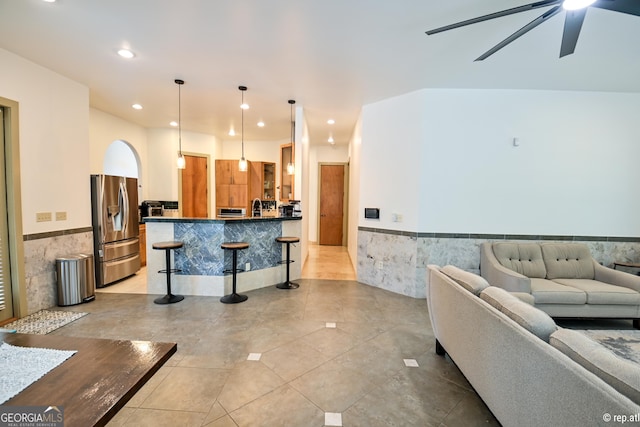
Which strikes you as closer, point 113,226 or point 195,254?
point 195,254

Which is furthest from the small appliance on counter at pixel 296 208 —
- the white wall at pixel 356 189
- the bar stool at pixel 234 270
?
the bar stool at pixel 234 270

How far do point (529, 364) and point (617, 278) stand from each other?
122 inches

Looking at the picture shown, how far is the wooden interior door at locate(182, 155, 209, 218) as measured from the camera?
638cm

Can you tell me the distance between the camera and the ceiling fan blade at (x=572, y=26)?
1801 mm

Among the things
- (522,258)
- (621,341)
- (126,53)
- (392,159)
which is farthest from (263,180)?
(621,341)

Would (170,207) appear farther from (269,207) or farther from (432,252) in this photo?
(432,252)

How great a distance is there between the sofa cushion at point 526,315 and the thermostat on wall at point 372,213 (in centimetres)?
269

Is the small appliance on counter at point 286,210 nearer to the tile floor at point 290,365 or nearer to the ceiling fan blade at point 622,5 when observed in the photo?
the tile floor at point 290,365

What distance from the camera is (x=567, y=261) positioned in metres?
→ 3.49

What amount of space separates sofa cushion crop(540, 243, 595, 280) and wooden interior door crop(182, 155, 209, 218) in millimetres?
6655

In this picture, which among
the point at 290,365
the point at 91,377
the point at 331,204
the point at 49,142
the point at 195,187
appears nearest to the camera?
the point at 91,377

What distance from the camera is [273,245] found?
4430mm

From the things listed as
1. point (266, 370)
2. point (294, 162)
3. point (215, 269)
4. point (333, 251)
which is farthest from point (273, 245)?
point (333, 251)

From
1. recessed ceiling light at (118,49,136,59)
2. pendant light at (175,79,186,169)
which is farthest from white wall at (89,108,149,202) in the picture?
recessed ceiling light at (118,49,136,59)
